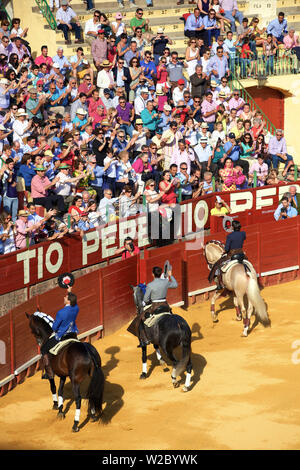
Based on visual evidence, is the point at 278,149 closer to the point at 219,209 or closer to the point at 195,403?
the point at 219,209

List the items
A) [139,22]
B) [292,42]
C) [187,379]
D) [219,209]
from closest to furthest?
[187,379] < [219,209] < [139,22] < [292,42]

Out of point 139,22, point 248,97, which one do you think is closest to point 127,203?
point 139,22

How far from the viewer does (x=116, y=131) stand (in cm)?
2117

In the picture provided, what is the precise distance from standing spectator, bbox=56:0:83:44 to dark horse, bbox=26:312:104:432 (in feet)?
43.5

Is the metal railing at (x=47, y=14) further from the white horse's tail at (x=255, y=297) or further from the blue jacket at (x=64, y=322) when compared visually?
the blue jacket at (x=64, y=322)

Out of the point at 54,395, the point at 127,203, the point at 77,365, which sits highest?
the point at 127,203

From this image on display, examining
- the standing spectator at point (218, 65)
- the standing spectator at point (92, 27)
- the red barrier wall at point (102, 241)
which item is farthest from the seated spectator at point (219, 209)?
the standing spectator at point (92, 27)

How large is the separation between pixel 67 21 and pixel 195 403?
1402 cm

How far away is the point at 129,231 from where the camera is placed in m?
Answer: 20.3

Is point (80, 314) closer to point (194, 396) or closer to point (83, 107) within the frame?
point (194, 396)

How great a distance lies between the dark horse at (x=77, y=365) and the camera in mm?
13594

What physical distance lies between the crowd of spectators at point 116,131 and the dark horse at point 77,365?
369 centimetres

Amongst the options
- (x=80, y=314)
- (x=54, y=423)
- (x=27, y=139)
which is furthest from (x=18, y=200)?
(x=54, y=423)
